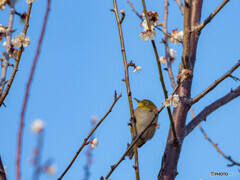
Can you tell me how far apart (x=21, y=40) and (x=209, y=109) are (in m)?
1.70

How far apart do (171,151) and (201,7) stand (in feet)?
5.40

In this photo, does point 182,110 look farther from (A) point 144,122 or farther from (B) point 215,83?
(A) point 144,122

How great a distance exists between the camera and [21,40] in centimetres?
268

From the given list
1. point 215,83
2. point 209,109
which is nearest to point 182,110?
point 209,109

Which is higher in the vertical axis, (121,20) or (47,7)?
(121,20)

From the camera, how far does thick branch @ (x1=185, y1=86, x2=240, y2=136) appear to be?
3121 mm

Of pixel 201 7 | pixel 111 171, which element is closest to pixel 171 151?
pixel 111 171

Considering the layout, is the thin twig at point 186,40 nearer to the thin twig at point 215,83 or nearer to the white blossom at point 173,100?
the thin twig at point 215,83

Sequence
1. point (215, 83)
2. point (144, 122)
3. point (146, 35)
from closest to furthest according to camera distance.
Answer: point (146, 35), point (215, 83), point (144, 122)

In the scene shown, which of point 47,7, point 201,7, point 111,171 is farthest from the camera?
point 201,7

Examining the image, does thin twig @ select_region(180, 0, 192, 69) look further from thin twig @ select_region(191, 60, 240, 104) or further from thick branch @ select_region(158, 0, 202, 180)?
thin twig @ select_region(191, 60, 240, 104)

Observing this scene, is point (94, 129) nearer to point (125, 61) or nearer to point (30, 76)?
point (125, 61)

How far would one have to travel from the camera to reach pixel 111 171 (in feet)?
8.09

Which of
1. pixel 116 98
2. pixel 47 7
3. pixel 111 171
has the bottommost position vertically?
pixel 111 171
